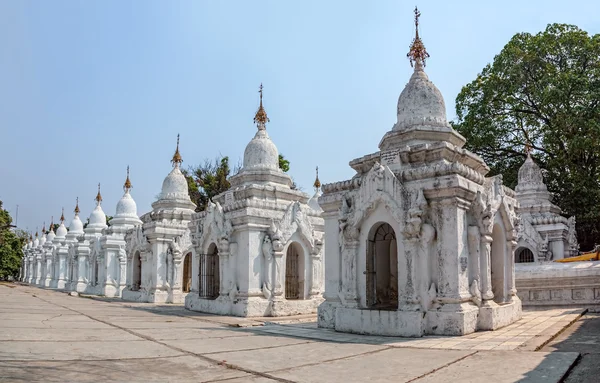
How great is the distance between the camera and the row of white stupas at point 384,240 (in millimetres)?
10641

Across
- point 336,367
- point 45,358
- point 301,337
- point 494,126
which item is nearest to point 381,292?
point 301,337

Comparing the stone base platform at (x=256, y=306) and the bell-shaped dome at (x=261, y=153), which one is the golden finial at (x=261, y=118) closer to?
the bell-shaped dome at (x=261, y=153)

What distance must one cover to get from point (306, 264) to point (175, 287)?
7228 mm

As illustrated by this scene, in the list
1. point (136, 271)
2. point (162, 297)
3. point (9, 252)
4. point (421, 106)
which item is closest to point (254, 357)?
point (421, 106)

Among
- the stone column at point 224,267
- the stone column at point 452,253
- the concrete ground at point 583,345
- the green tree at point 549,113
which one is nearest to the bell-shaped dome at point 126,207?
the stone column at point 224,267

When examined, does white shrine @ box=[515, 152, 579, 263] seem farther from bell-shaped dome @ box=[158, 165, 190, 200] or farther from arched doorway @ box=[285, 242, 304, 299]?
bell-shaped dome @ box=[158, 165, 190, 200]

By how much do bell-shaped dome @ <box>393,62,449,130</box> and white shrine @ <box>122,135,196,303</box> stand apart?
42.1 feet

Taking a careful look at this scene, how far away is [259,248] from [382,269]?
197 inches

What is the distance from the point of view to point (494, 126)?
2845cm

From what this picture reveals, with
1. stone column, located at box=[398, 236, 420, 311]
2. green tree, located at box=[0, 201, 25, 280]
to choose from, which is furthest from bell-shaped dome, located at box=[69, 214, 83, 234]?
stone column, located at box=[398, 236, 420, 311]

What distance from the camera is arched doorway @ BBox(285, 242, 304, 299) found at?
18.0 metres

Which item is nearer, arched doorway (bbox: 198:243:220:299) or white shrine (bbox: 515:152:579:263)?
arched doorway (bbox: 198:243:220:299)

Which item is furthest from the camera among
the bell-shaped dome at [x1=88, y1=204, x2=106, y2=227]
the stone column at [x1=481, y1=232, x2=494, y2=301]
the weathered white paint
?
the bell-shaped dome at [x1=88, y1=204, x2=106, y2=227]

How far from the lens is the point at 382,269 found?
1275cm
